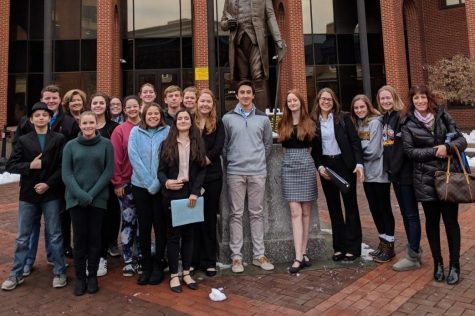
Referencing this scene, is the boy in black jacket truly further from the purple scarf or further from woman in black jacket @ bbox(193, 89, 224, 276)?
the purple scarf

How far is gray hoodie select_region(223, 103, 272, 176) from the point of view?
473cm

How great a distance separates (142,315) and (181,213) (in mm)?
1043

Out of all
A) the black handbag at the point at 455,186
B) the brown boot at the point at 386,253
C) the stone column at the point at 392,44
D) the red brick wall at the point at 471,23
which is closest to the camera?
the black handbag at the point at 455,186

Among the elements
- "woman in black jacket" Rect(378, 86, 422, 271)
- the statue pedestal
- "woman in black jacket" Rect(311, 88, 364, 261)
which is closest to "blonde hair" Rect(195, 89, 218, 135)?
the statue pedestal

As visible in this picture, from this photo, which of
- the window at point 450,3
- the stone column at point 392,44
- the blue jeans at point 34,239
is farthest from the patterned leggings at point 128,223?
the window at point 450,3

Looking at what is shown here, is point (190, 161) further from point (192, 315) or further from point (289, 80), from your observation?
point (289, 80)

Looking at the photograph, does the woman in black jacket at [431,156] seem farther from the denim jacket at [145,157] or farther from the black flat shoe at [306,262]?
the denim jacket at [145,157]

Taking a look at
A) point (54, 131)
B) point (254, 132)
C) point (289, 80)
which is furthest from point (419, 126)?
point (289, 80)

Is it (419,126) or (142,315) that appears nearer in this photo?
(142,315)

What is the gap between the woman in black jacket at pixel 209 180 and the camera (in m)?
4.61

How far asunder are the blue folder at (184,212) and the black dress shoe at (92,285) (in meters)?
1.11

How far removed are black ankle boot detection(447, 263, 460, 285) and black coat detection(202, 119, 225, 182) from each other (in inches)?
106

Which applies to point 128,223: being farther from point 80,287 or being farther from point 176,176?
point 176,176

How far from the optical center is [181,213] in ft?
13.8
